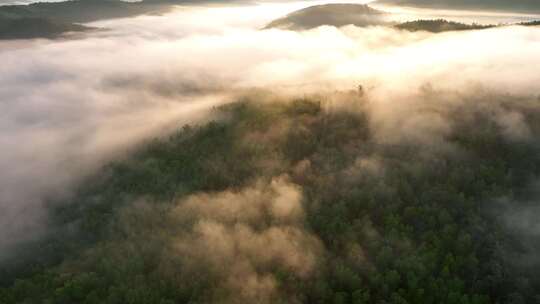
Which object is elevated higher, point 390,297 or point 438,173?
point 438,173

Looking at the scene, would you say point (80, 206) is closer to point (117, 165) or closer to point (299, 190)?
point (117, 165)

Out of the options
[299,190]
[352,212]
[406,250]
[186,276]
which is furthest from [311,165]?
[186,276]

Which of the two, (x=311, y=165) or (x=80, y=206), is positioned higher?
(x=311, y=165)

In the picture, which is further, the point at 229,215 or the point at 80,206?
the point at 80,206

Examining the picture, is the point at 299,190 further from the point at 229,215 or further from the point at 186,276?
the point at 186,276

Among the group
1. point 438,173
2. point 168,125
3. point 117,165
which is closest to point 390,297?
point 438,173

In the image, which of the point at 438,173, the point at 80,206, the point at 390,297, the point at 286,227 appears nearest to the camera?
the point at 390,297

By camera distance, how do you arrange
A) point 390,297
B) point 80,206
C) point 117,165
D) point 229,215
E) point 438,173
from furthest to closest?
point 117,165, point 80,206, point 438,173, point 229,215, point 390,297
